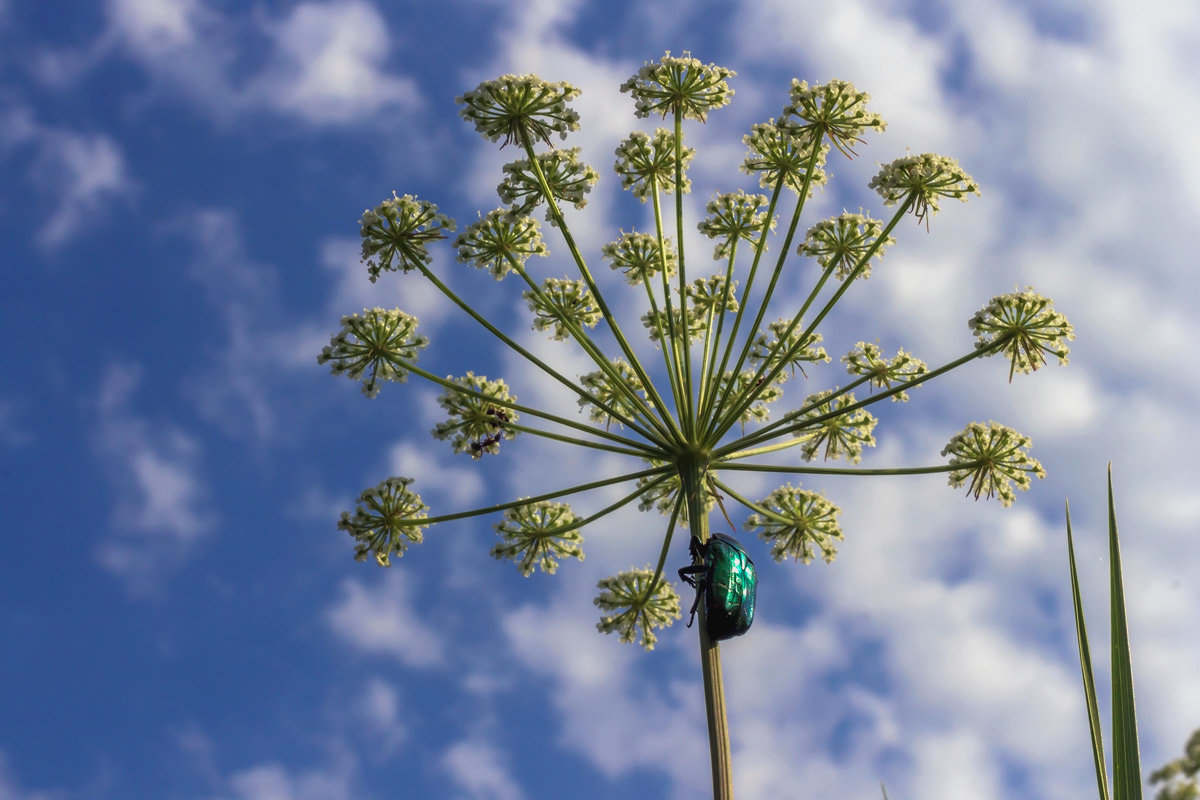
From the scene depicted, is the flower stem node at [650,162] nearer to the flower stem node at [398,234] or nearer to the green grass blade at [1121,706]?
the flower stem node at [398,234]

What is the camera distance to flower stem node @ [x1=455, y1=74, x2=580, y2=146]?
11305mm

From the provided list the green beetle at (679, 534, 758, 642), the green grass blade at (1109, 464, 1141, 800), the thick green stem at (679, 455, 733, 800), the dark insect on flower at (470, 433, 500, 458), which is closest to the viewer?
the green grass blade at (1109, 464, 1141, 800)

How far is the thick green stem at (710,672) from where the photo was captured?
8453 millimetres

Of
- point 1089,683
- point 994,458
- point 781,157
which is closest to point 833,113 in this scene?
point 781,157

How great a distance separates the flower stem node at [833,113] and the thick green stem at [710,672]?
4020 millimetres

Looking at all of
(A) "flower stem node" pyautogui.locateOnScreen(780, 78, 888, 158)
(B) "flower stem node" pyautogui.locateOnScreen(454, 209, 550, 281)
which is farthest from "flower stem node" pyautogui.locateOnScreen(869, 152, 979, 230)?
(B) "flower stem node" pyautogui.locateOnScreen(454, 209, 550, 281)

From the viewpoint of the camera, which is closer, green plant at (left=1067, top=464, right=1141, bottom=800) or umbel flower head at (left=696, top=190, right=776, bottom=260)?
green plant at (left=1067, top=464, right=1141, bottom=800)

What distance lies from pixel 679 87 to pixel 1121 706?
362 inches

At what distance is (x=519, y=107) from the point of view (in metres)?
11.4

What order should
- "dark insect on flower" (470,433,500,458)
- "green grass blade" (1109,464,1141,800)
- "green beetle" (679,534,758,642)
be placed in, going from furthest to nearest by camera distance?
"dark insect on flower" (470,433,500,458)
"green beetle" (679,534,758,642)
"green grass blade" (1109,464,1141,800)

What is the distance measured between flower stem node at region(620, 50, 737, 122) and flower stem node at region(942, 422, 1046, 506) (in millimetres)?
4771

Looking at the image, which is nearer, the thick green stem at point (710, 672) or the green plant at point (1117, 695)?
the green plant at point (1117, 695)

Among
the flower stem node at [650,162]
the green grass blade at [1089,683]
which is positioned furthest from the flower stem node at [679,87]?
the green grass blade at [1089,683]

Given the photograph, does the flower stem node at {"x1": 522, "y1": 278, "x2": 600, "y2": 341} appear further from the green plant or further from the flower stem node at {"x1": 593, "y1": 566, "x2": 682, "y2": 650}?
the green plant
